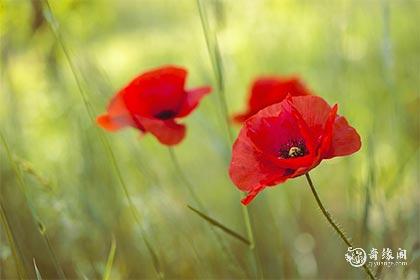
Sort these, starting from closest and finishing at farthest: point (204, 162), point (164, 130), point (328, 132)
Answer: point (328, 132)
point (164, 130)
point (204, 162)

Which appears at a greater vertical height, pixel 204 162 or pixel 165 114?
pixel 165 114

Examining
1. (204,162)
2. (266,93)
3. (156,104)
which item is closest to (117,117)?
(156,104)

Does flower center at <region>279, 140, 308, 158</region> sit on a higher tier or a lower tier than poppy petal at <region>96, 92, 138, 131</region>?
lower

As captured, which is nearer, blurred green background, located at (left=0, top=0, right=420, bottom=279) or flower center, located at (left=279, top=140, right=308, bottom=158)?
flower center, located at (left=279, top=140, right=308, bottom=158)

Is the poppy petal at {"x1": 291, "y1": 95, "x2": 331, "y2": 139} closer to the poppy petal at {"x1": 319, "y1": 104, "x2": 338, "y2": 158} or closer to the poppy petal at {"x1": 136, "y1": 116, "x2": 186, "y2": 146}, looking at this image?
the poppy petal at {"x1": 319, "y1": 104, "x2": 338, "y2": 158}

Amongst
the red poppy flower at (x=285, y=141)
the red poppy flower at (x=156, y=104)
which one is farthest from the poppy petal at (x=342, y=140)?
the red poppy flower at (x=156, y=104)

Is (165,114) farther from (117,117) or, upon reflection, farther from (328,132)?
(328,132)

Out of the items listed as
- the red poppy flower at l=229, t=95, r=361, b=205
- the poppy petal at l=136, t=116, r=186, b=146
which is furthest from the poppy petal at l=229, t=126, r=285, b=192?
the poppy petal at l=136, t=116, r=186, b=146

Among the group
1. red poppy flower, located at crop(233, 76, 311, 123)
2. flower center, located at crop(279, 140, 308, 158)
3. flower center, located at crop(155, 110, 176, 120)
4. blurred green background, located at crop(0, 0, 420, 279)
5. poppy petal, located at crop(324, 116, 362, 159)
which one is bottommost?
blurred green background, located at crop(0, 0, 420, 279)
